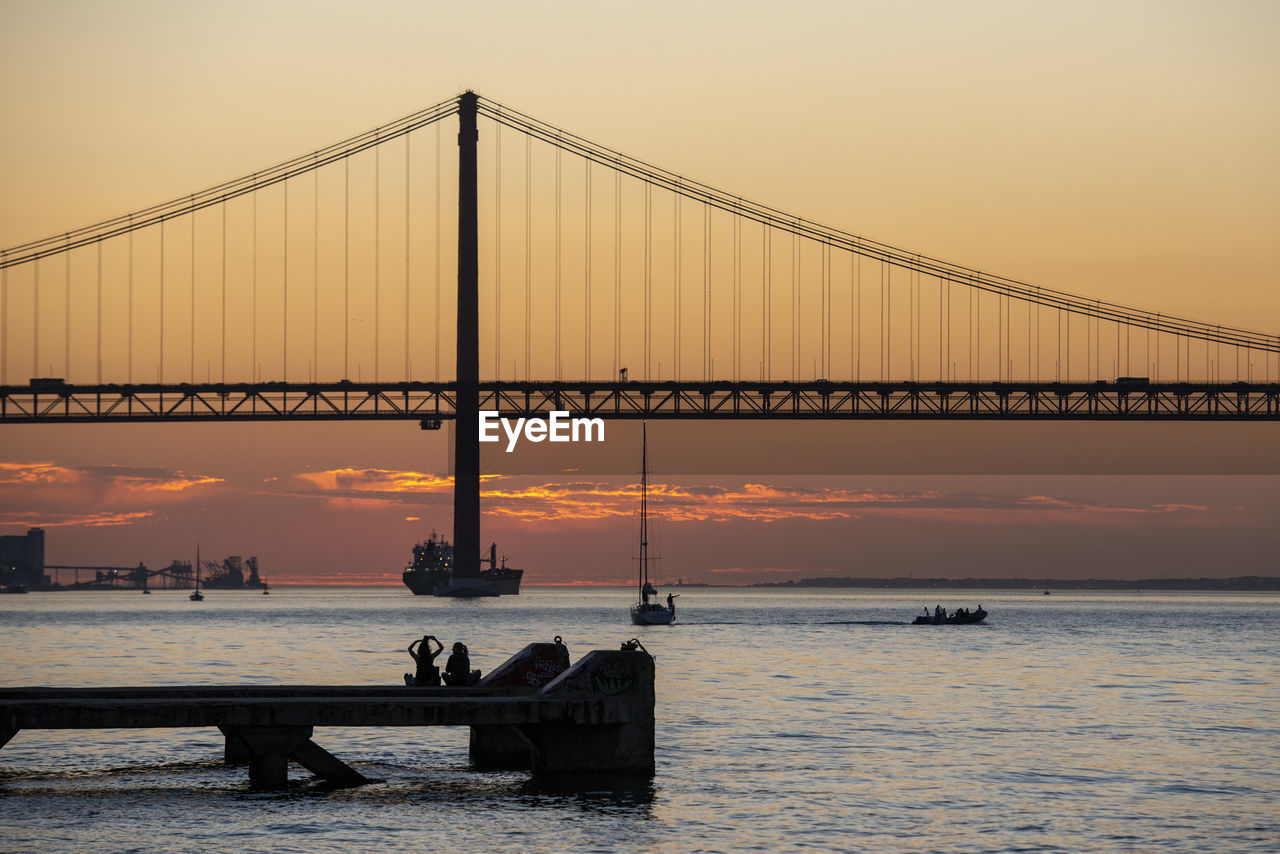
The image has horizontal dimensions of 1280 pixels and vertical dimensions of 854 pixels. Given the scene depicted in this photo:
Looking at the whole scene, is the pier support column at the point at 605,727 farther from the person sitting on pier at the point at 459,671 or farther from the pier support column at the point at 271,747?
the pier support column at the point at 271,747

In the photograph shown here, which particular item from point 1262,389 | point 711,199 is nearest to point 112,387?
point 711,199

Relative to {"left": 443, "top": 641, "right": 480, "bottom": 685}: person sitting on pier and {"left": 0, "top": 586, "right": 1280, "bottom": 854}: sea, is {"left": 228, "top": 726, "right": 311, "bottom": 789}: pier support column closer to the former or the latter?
{"left": 0, "top": 586, "right": 1280, "bottom": 854}: sea

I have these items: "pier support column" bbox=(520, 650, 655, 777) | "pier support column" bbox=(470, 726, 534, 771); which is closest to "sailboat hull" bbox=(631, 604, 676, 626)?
"pier support column" bbox=(470, 726, 534, 771)

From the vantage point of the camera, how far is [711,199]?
10931cm

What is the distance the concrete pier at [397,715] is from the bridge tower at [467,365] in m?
84.0

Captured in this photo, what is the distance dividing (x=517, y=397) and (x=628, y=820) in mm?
91770

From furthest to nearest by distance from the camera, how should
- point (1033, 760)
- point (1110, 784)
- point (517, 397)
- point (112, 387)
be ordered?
point (517, 397) < point (112, 387) < point (1033, 760) < point (1110, 784)

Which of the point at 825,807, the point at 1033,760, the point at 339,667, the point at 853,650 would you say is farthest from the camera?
the point at 853,650

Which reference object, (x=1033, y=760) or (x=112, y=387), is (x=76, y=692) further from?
(x=112, y=387)


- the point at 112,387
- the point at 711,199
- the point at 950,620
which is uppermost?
the point at 711,199

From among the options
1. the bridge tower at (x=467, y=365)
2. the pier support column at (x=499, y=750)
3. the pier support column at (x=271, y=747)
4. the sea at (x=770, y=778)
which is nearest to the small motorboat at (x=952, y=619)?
the bridge tower at (x=467, y=365)

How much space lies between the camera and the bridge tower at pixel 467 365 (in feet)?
360

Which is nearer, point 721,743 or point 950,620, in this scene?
point 721,743

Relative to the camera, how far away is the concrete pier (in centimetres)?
2295
